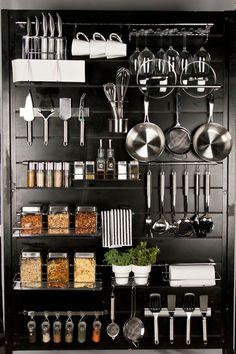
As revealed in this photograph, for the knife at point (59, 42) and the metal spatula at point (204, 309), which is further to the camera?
the metal spatula at point (204, 309)

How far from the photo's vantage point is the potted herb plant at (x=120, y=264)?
2.97 metres

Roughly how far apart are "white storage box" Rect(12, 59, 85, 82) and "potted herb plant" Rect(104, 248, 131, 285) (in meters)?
0.90

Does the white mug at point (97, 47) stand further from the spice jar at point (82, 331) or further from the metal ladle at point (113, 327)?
the spice jar at point (82, 331)

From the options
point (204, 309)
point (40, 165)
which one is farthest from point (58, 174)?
point (204, 309)

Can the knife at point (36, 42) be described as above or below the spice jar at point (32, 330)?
above

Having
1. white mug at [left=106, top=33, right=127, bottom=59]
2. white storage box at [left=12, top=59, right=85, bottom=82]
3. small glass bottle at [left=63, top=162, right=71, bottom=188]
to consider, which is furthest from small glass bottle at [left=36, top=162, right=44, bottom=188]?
white mug at [left=106, top=33, right=127, bottom=59]

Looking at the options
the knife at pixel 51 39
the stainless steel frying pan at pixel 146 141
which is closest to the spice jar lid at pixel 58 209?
the stainless steel frying pan at pixel 146 141

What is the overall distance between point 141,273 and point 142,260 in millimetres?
70

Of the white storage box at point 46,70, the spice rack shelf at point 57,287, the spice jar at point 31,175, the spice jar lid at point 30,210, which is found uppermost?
the white storage box at point 46,70

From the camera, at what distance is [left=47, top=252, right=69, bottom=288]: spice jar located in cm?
294

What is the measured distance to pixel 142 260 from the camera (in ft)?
9.72

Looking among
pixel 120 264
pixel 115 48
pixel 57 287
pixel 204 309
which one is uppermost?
pixel 115 48

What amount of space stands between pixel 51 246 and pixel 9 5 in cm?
131

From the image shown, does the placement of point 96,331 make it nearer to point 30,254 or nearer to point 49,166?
point 30,254
